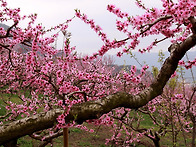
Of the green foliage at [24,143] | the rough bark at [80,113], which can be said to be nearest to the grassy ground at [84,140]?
the green foliage at [24,143]

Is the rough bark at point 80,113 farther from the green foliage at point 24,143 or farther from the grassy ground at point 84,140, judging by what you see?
the grassy ground at point 84,140

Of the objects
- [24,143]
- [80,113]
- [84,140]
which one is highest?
[80,113]

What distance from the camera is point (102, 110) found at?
2801 millimetres

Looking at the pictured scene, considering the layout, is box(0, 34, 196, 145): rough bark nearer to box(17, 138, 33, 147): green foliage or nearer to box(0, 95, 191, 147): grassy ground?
box(17, 138, 33, 147): green foliage

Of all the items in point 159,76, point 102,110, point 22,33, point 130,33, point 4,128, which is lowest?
point 4,128

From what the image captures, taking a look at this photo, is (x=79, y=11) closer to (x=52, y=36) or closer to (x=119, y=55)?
(x=119, y=55)

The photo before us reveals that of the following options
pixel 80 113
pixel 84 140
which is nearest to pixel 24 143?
pixel 84 140

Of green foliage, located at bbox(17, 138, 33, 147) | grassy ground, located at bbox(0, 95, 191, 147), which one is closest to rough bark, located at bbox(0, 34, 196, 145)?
green foliage, located at bbox(17, 138, 33, 147)

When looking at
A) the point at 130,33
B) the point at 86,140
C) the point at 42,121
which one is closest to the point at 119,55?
the point at 130,33

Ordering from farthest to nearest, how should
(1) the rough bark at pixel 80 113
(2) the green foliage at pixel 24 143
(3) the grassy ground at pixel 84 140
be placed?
(3) the grassy ground at pixel 84 140, (2) the green foliage at pixel 24 143, (1) the rough bark at pixel 80 113

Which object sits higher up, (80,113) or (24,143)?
(80,113)

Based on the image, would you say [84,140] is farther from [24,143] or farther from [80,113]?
[80,113]

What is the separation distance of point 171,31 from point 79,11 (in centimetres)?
221

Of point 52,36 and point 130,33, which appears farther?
point 52,36
